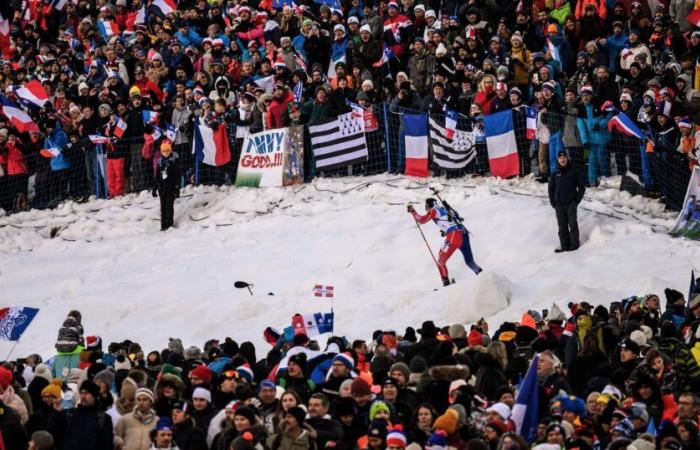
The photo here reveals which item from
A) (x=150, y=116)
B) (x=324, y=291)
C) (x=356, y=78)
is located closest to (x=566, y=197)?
(x=324, y=291)

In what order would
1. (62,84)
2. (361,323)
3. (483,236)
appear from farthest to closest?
(62,84) < (483,236) < (361,323)

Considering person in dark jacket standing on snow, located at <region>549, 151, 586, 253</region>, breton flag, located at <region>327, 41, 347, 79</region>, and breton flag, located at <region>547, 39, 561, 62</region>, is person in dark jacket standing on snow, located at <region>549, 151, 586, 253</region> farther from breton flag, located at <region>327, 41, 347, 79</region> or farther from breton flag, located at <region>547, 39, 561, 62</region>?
breton flag, located at <region>327, 41, 347, 79</region>

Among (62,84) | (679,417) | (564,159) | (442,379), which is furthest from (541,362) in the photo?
(62,84)

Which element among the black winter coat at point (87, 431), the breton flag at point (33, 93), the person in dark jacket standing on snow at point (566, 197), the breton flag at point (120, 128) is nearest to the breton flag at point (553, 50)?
the person in dark jacket standing on snow at point (566, 197)

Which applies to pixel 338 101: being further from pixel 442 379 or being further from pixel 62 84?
pixel 442 379

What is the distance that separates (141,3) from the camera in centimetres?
3350

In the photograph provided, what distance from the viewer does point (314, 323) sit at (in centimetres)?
1914

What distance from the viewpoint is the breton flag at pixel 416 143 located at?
→ 25844 mm

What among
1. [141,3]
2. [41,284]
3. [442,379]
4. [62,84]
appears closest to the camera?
[442,379]

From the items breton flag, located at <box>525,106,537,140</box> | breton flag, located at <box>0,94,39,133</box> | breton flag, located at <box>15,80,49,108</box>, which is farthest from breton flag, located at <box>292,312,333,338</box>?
breton flag, located at <box>15,80,49,108</box>

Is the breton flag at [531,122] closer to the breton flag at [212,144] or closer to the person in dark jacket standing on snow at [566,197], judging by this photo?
the person in dark jacket standing on snow at [566,197]

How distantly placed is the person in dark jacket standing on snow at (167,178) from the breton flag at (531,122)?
6174 mm

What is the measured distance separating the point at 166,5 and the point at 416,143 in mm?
8832

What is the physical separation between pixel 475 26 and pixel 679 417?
609 inches
